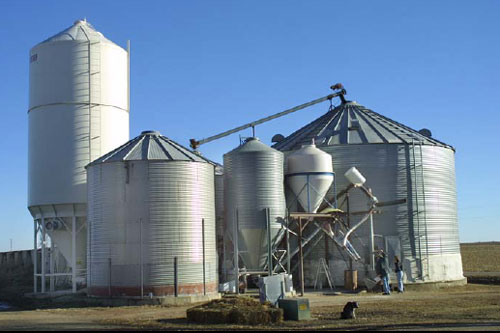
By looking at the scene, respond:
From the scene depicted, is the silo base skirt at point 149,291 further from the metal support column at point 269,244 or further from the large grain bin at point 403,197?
the large grain bin at point 403,197

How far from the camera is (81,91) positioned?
4047 cm

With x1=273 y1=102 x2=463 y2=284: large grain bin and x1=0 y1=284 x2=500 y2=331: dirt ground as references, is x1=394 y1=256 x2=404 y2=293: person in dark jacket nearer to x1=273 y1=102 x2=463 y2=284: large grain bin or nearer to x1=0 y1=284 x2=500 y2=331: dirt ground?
x1=273 y1=102 x2=463 y2=284: large grain bin

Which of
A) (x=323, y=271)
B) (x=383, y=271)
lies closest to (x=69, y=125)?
(x=323, y=271)

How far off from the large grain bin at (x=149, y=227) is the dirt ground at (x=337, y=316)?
2258 millimetres

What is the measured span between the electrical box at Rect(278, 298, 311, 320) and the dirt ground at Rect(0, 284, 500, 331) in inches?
24.2

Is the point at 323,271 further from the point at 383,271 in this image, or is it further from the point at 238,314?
the point at 238,314

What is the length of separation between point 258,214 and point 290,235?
411 cm

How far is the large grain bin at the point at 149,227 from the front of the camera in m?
33.4

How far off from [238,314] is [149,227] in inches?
466

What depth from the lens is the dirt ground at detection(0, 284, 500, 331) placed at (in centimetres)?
2172

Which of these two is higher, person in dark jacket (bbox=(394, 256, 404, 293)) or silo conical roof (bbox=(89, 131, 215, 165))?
silo conical roof (bbox=(89, 131, 215, 165))

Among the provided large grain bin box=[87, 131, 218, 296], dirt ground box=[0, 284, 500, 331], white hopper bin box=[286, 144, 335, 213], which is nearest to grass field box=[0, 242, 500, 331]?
dirt ground box=[0, 284, 500, 331]

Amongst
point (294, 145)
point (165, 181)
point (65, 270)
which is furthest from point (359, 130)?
point (65, 270)

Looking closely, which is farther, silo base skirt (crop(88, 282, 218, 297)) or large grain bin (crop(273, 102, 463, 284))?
large grain bin (crop(273, 102, 463, 284))
